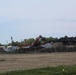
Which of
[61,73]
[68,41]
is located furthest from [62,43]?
[61,73]

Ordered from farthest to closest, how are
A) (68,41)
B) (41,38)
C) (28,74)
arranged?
(41,38) → (68,41) → (28,74)

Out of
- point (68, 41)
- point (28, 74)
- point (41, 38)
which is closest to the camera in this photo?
point (28, 74)

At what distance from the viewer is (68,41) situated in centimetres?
8956

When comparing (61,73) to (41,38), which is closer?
(61,73)

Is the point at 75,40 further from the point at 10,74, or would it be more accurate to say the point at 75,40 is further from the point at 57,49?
the point at 10,74

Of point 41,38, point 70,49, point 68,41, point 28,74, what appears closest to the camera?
point 28,74

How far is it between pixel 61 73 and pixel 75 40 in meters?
76.8

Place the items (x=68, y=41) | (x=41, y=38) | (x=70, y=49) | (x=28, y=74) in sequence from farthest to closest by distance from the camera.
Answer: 1. (x=41, y=38)
2. (x=68, y=41)
3. (x=70, y=49)
4. (x=28, y=74)

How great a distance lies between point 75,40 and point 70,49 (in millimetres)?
15789

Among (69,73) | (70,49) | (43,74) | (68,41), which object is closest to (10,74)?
(43,74)

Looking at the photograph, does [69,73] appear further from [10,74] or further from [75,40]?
[75,40]

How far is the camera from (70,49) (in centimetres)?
7650

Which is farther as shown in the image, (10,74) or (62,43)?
(62,43)

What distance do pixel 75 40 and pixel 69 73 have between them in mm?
76752
